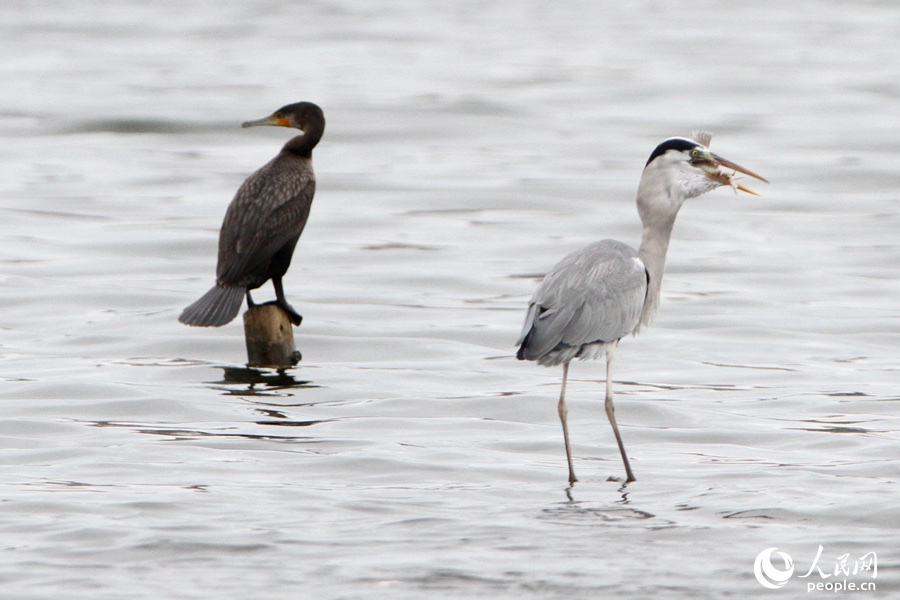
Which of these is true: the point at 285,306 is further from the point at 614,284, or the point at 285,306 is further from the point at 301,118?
the point at 614,284

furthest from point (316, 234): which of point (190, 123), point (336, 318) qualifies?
point (190, 123)

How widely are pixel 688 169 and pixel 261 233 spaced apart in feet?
12.2

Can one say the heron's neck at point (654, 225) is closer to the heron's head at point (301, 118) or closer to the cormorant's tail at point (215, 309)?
the cormorant's tail at point (215, 309)

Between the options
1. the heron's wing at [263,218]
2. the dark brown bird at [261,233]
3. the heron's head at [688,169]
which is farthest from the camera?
the heron's wing at [263,218]

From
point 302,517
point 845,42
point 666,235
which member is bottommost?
point 302,517

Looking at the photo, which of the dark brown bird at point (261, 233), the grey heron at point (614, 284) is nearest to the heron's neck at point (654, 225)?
the grey heron at point (614, 284)

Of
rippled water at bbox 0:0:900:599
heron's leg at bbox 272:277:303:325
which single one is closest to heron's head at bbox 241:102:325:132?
heron's leg at bbox 272:277:303:325

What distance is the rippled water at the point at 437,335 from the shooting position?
7.53m

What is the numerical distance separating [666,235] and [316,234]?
32.1 feet

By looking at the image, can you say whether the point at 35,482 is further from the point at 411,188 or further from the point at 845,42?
the point at 845,42

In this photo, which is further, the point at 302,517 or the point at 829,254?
the point at 829,254

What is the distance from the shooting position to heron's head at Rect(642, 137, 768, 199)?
9617 millimetres

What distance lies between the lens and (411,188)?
22062 millimetres

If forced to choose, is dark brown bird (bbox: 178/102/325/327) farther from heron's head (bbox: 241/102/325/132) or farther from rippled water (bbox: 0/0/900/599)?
rippled water (bbox: 0/0/900/599)
